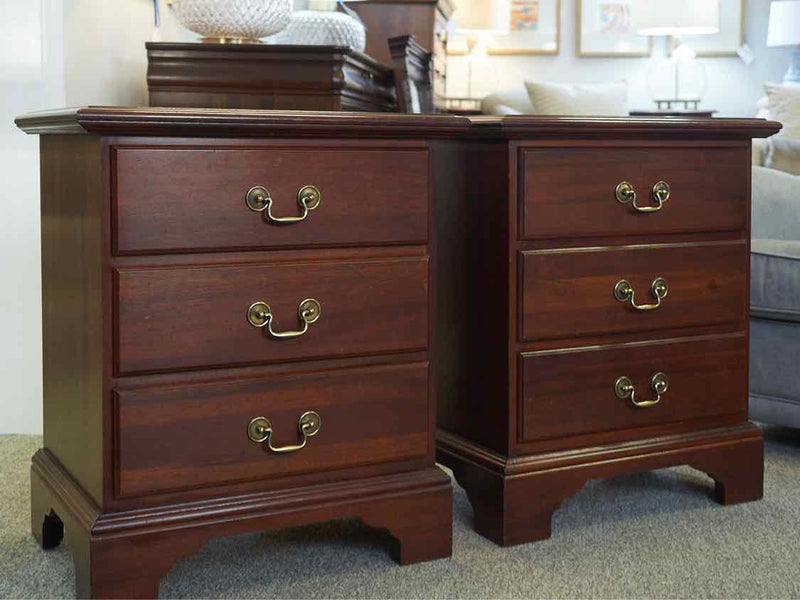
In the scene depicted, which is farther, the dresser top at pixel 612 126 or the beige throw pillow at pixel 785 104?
the beige throw pillow at pixel 785 104

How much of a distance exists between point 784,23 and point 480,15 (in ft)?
5.68

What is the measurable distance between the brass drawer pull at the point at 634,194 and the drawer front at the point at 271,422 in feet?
1.45

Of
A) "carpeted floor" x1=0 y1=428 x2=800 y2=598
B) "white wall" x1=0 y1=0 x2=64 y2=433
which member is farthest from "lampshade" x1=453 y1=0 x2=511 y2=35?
"carpeted floor" x1=0 y1=428 x2=800 y2=598

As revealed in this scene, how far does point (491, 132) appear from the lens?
1691mm

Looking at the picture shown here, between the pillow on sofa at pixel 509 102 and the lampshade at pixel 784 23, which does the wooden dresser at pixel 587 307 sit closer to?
the pillow on sofa at pixel 509 102

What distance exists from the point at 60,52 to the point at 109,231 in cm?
99

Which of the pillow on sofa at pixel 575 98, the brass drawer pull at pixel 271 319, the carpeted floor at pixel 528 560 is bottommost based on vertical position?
the carpeted floor at pixel 528 560

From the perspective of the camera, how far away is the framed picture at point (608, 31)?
6434 millimetres

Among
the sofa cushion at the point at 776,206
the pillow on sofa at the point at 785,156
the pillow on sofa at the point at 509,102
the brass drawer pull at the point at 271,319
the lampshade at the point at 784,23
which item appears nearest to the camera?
the brass drawer pull at the point at 271,319

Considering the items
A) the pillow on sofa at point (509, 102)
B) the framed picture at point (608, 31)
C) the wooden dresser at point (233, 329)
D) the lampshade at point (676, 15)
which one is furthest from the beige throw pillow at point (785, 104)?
the wooden dresser at point (233, 329)

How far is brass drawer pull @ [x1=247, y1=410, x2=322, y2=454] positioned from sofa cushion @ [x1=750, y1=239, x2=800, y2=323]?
1.15m

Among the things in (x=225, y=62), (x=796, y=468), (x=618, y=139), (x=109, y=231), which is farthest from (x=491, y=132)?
(x=796, y=468)

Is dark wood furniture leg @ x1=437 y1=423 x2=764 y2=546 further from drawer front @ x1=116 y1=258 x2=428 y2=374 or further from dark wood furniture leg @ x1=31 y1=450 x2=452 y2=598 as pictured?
drawer front @ x1=116 y1=258 x2=428 y2=374

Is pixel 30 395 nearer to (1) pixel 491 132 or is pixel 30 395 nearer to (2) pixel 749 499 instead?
(1) pixel 491 132
